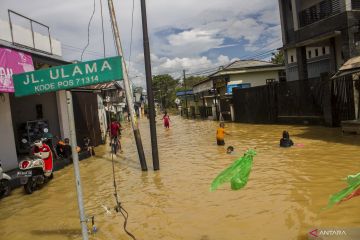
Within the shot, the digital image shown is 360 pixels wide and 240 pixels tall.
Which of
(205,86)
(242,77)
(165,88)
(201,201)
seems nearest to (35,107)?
(201,201)

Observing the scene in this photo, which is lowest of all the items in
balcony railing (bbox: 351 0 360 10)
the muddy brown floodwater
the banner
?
the muddy brown floodwater

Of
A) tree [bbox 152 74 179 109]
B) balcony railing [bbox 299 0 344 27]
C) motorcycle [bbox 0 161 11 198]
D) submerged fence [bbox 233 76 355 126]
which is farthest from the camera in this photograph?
tree [bbox 152 74 179 109]

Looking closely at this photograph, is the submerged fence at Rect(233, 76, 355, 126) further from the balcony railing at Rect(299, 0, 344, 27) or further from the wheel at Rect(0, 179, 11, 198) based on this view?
the wheel at Rect(0, 179, 11, 198)

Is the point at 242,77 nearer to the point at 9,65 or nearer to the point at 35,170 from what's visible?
the point at 9,65

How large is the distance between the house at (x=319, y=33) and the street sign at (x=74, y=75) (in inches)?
623

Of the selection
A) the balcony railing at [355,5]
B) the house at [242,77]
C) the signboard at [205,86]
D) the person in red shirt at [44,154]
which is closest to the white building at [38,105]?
the person in red shirt at [44,154]

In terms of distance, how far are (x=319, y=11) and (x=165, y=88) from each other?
71.9 meters

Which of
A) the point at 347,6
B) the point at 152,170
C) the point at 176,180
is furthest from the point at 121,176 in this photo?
the point at 347,6

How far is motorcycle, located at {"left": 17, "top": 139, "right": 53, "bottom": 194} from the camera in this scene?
9.59 metres

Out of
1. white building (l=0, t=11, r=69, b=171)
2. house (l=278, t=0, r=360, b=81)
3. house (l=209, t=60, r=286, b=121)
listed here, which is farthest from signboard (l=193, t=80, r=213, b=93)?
white building (l=0, t=11, r=69, b=171)

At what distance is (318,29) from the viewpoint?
22344 mm

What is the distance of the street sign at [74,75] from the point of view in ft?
14.0

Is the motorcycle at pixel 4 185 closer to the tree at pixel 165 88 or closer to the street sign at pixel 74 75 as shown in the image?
the street sign at pixel 74 75

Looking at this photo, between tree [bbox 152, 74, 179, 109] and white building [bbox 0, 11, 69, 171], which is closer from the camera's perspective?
white building [bbox 0, 11, 69, 171]
